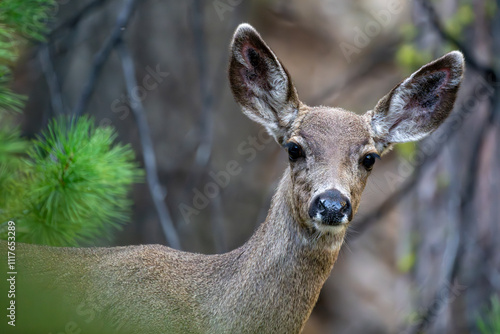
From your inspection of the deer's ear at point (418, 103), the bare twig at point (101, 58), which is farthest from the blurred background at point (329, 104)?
the deer's ear at point (418, 103)

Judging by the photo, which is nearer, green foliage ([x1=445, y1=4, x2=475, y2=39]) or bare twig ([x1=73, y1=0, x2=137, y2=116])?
bare twig ([x1=73, y1=0, x2=137, y2=116])

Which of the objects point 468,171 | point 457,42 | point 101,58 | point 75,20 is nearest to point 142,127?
point 101,58

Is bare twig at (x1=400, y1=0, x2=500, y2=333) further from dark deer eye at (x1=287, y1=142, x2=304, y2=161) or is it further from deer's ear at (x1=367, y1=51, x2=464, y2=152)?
dark deer eye at (x1=287, y1=142, x2=304, y2=161)

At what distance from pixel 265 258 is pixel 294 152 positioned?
2.34 ft

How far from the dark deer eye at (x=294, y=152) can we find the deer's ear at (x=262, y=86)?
0.28 m

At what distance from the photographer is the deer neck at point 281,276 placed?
3.93 m

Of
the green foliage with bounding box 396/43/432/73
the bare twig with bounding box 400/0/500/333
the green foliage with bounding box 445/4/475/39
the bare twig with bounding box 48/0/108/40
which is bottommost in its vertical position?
the bare twig with bounding box 400/0/500/333

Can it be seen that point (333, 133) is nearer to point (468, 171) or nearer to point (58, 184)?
point (58, 184)

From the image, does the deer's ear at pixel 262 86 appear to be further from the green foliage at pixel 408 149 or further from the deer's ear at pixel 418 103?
the green foliage at pixel 408 149

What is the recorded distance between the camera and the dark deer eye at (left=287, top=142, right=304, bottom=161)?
4184mm

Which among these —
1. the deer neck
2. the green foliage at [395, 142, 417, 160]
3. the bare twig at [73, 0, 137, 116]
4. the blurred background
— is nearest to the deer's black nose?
the deer neck

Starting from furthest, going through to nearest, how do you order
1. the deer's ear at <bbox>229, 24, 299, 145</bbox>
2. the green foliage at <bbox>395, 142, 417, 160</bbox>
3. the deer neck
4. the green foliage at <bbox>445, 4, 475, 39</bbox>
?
1. the green foliage at <bbox>395, 142, 417, 160</bbox>
2. the green foliage at <bbox>445, 4, 475, 39</bbox>
3. the deer's ear at <bbox>229, 24, 299, 145</bbox>
4. the deer neck

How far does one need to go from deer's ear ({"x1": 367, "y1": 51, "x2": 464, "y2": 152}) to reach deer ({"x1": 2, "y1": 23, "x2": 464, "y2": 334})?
14 mm

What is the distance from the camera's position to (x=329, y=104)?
465 inches
